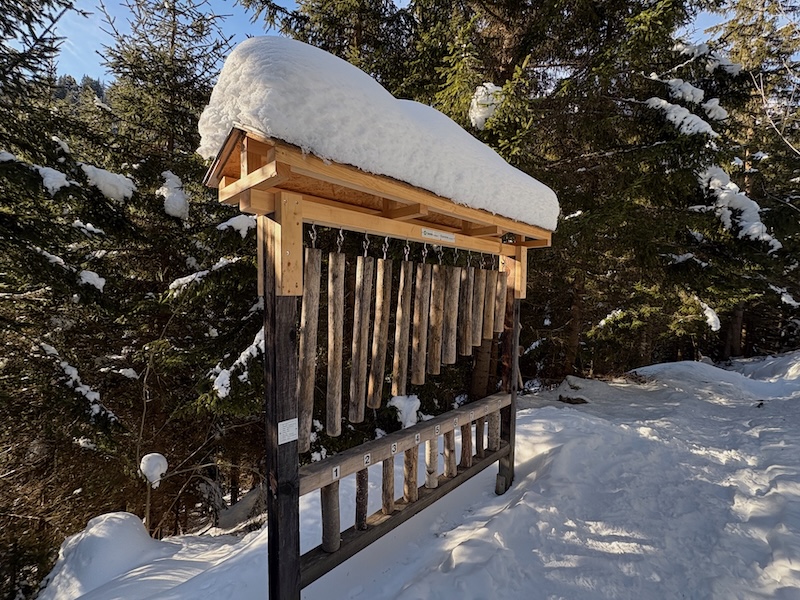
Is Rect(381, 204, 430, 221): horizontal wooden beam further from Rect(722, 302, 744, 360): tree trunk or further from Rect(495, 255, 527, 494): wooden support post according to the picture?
Rect(722, 302, 744, 360): tree trunk

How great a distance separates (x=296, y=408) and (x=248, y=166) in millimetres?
1303

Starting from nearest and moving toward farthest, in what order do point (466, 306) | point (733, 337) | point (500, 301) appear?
point (466, 306) → point (500, 301) → point (733, 337)

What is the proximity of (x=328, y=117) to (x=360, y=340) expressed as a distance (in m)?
1.38

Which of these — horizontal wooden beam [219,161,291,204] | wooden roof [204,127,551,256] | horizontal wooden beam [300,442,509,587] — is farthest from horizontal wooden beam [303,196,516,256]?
horizontal wooden beam [300,442,509,587]

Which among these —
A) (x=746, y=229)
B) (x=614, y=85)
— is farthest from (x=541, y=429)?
(x=614, y=85)

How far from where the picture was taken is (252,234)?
5430 mm

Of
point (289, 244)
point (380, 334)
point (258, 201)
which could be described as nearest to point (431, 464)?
point (380, 334)

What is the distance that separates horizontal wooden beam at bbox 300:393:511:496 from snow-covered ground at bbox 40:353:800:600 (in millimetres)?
853

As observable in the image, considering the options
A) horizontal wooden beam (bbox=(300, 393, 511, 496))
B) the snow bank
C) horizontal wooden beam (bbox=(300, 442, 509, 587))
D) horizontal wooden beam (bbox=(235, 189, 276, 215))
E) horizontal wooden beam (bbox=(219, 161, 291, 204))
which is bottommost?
the snow bank

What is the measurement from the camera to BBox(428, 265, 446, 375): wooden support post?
311cm

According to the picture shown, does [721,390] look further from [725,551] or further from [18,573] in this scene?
[18,573]

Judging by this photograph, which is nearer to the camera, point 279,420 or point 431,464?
point 279,420

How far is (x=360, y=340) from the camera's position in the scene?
2.54 m

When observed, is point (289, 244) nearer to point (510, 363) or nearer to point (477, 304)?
point (477, 304)
